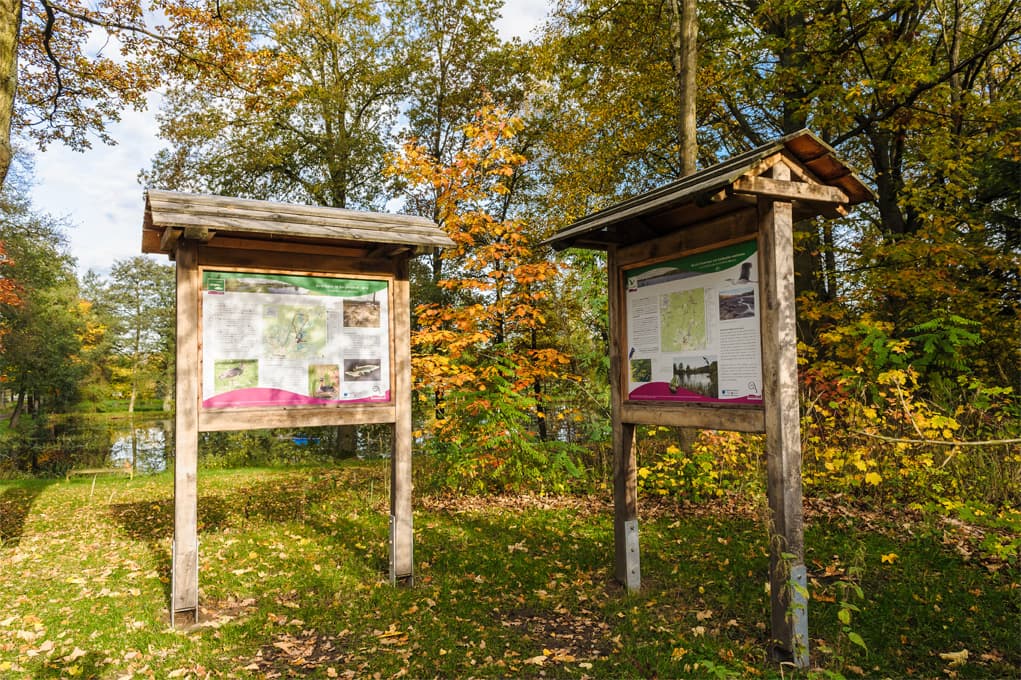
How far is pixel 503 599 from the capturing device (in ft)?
17.3

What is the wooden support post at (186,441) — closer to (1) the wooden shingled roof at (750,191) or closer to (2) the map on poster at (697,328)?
(1) the wooden shingled roof at (750,191)

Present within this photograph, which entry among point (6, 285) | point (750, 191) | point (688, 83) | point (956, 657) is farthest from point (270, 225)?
point (6, 285)

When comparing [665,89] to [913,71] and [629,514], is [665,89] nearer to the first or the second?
[913,71]

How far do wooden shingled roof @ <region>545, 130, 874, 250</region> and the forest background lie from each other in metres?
1.88

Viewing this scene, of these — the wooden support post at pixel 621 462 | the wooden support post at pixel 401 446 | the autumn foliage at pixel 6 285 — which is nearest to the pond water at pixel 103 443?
the autumn foliage at pixel 6 285

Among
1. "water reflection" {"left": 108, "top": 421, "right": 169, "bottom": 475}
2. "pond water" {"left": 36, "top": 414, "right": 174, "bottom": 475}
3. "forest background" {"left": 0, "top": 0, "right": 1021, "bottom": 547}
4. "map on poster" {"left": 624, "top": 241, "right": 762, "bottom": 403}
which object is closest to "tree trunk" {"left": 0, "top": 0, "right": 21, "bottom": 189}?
"forest background" {"left": 0, "top": 0, "right": 1021, "bottom": 547}

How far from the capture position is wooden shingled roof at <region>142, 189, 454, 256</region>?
469cm

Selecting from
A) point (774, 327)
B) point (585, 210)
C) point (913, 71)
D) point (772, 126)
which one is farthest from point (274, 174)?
point (774, 327)

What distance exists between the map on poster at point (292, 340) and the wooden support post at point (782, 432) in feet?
11.5

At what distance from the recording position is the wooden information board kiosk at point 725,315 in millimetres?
4039

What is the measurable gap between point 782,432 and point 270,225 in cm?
436

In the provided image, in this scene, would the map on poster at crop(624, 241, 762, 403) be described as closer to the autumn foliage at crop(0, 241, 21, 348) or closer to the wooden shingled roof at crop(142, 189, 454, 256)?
the wooden shingled roof at crop(142, 189, 454, 256)

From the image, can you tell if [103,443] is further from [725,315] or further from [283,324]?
[725,315]

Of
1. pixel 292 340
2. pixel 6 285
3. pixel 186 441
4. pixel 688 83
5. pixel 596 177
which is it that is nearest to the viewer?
pixel 186 441
